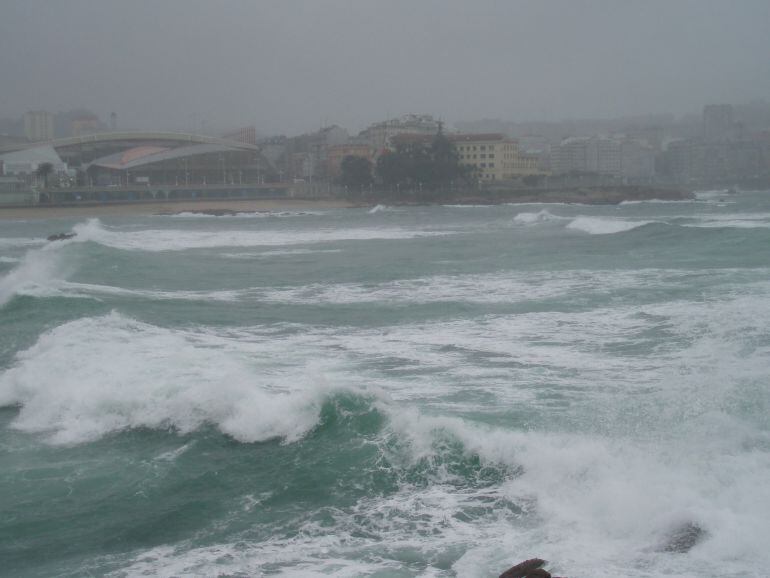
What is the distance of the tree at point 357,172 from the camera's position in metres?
73.8

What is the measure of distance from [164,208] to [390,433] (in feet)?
192

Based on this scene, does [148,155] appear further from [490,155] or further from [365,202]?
[490,155]

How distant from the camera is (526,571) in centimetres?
452

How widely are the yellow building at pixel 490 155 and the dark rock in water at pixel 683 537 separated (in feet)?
261

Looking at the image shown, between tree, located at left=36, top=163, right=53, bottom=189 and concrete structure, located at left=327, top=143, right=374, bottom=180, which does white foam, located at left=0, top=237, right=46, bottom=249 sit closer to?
tree, located at left=36, top=163, right=53, bottom=189

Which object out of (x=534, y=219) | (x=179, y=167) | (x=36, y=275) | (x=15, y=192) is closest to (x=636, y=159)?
(x=179, y=167)

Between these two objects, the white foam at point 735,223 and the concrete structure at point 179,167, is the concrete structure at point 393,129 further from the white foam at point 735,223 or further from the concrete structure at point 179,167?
the white foam at point 735,223

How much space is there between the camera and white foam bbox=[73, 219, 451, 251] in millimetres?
29703

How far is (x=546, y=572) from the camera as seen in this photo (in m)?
4.47

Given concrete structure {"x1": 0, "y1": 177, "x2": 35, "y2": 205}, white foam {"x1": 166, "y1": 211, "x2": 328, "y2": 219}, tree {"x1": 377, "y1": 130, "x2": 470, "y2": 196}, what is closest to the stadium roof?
concrete structure {"x1": 0, "y1": 177, "x2": 35, "y2": 205}

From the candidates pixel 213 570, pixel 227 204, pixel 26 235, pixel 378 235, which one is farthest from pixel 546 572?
pixel 227 204

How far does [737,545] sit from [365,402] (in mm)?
3496

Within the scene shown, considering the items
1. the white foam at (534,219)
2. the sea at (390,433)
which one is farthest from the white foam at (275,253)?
the white foam at (534,219)

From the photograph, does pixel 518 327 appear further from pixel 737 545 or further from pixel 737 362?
pixel 737 545
